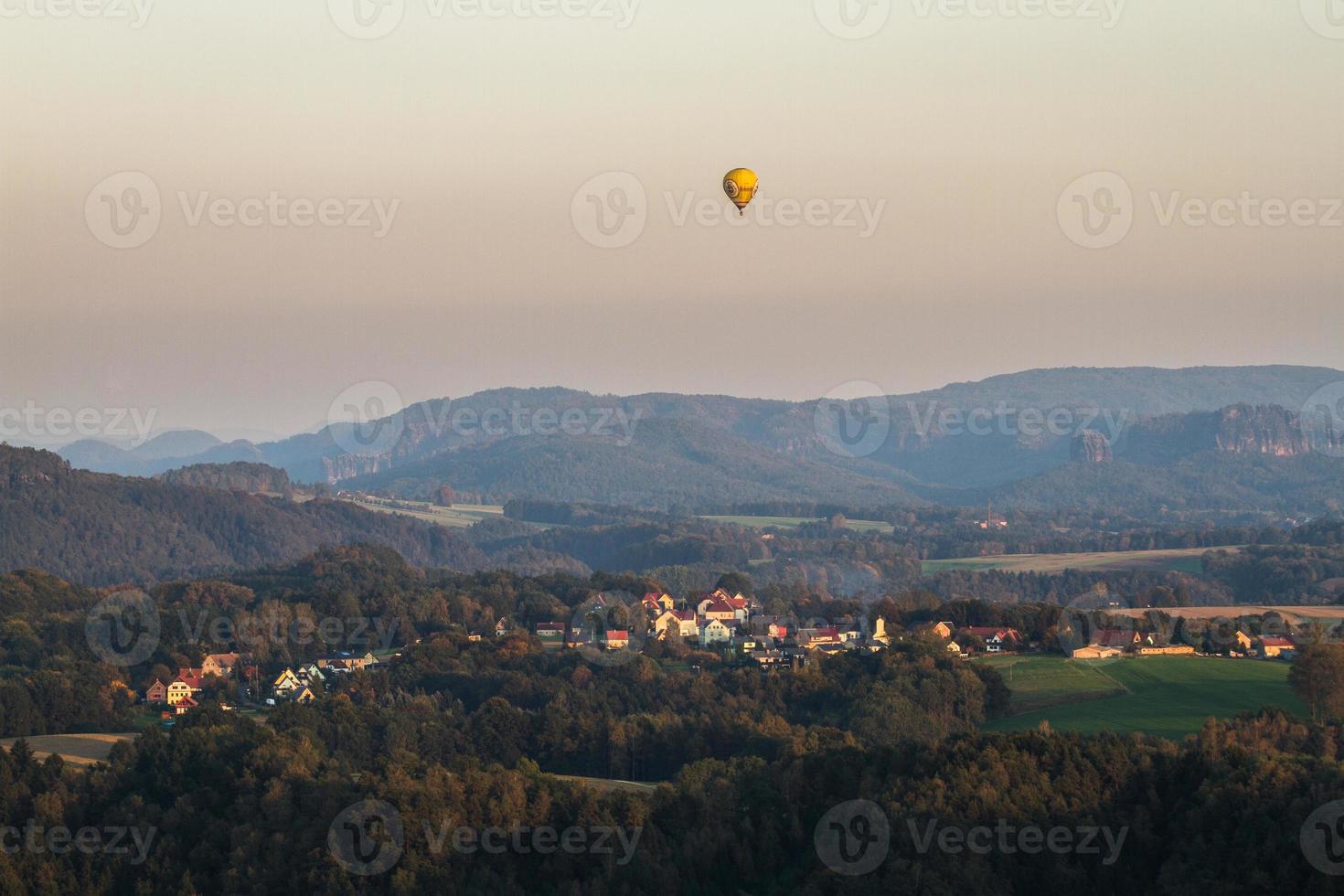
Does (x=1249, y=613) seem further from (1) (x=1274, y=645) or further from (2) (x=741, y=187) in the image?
(2) (x=741, y=187)

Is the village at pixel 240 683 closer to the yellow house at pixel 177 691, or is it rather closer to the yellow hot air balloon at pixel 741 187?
the yellow house at pixel 177 691

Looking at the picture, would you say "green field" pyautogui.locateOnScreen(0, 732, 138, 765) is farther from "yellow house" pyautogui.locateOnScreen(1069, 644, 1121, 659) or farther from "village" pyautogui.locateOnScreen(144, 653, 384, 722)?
"yellow house" pyautogui.locateOnScreen(1069, 644, 1121, 659)

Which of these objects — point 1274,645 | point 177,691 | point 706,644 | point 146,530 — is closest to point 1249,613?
point 1274,645

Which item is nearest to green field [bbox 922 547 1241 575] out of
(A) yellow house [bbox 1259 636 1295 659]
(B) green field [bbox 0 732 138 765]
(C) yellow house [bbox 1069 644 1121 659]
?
(A) yellow house [bbox 1259 636 1295 659]

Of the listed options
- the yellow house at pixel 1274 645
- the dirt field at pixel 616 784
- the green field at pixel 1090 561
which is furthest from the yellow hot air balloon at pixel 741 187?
the green field at pixel 1090 561

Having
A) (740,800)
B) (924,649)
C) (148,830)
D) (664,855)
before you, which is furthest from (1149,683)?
(148,830)
